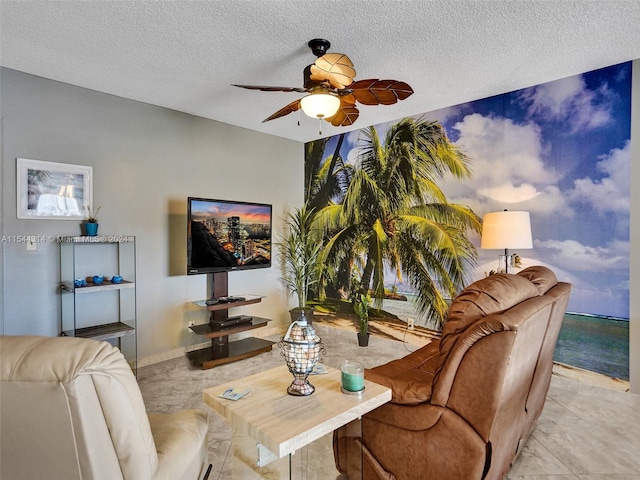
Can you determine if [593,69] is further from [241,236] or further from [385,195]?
[241,236]

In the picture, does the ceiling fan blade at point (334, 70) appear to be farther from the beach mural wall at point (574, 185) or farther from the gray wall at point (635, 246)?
the gray wall at point (635, 246)

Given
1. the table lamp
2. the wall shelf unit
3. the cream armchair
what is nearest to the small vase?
the wall shelf unit

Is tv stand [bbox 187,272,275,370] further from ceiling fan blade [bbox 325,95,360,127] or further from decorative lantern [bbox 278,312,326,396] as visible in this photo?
decorative lantern [bbox 278,312,326,396]

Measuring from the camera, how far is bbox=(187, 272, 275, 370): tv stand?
379cm

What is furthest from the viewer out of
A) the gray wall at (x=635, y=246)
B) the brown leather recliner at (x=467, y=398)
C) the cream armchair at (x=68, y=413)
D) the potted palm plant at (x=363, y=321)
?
the potted palm plant at (x=363, y=321)

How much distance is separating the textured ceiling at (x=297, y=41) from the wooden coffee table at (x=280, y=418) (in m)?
2.16

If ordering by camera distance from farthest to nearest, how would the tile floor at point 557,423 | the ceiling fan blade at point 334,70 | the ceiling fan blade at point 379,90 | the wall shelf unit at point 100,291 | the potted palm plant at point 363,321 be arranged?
the potted palm plant at point 363,321
the wall shelf unit at point 100,291
the ceiling fan blade at point 379,90
the ceiling fan blade at point 334,70
the tile floor at point 557,423

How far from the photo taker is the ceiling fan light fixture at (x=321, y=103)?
7.91 ft

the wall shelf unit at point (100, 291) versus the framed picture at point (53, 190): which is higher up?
the framed picture at point (53, 190)

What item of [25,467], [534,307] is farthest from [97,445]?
[534,307]

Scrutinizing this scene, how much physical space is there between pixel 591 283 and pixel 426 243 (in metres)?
1.53

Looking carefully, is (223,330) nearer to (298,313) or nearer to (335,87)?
(298,313)

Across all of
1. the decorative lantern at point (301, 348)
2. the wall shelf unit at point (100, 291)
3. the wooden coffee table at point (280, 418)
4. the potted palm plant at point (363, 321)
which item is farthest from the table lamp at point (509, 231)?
the wall shelf unit at point (100, 291)

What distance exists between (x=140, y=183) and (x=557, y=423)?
13.5ft
